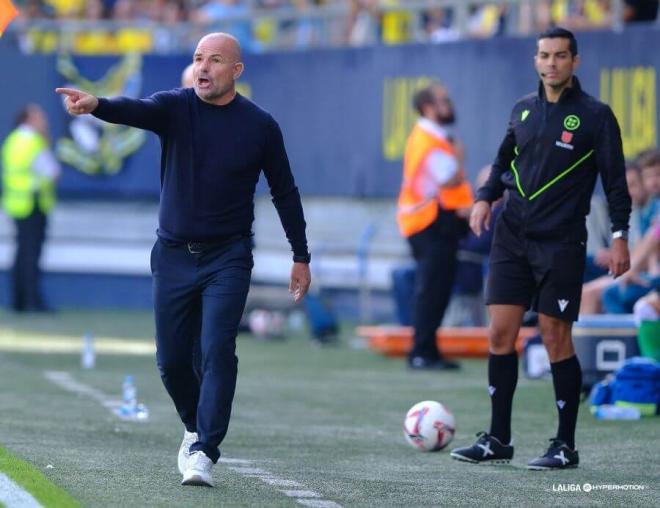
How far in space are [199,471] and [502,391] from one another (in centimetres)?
205

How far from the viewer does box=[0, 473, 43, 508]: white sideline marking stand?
6648mm

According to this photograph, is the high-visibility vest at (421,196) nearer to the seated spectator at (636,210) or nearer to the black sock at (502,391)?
the seated spectator at (636,210)

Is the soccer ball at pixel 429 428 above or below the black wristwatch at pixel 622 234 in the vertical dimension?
below

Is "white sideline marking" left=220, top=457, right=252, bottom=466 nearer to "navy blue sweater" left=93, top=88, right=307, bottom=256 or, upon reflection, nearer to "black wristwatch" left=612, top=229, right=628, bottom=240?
"navy blue sweater" left=93, top=88, right=307, bottom=256

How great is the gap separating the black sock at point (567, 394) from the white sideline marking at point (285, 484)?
150cm

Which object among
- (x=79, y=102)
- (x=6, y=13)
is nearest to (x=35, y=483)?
(x=79, y=102)

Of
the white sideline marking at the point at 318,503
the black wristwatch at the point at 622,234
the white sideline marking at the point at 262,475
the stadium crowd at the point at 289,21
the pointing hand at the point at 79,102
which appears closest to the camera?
the white sideline marking at the point at 318,503

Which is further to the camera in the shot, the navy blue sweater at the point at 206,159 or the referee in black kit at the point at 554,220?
the referee in black kit at the point at 554,220

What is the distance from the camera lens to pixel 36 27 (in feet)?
80.2

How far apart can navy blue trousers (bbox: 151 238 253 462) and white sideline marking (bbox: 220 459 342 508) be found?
34 centimetres

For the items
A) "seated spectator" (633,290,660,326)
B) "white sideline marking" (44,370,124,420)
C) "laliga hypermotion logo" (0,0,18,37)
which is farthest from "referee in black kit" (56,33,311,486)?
"seated spectator" (633,290,660,326)

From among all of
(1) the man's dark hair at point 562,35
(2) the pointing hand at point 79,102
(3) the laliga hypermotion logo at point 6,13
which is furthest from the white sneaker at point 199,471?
(1) the man's dark hair at point 562,35

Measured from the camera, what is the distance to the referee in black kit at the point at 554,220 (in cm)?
848

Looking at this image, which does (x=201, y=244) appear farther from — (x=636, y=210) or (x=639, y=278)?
(x=636, y=210)
